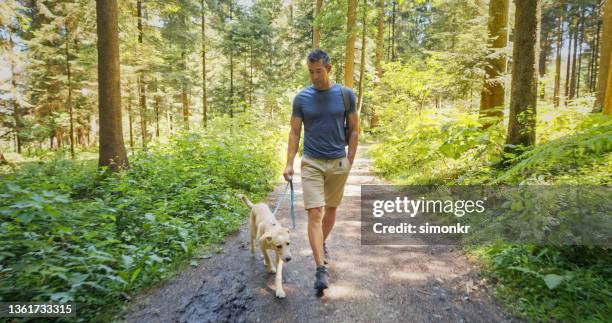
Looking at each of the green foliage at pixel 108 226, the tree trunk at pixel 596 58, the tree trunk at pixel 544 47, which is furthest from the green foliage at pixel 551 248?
the tree trunk at pixel 544 47

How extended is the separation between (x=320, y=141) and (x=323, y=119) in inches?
10.1

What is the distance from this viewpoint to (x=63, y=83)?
58.0 feet

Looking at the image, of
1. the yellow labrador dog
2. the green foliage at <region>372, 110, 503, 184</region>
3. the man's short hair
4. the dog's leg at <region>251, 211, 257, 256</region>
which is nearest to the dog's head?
the yellow labrador dog

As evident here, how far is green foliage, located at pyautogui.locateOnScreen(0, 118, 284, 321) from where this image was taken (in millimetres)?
2834

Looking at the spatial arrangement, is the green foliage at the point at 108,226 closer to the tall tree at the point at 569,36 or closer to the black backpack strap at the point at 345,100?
the black backpack strap at the point at 345,100

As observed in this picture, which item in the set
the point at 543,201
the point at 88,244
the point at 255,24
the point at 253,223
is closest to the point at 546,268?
the point at 543,201

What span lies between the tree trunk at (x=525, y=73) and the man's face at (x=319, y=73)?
3422 millimetres

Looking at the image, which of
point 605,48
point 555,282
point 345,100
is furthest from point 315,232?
point 605,48

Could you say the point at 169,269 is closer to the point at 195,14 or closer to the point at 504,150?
the point at 504,150

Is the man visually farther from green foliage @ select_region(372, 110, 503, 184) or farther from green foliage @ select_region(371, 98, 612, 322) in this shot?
green foliage @ select_region(372, 110, 503, 184)

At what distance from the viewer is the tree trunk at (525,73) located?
16.2ft

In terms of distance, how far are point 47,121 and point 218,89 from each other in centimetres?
1338

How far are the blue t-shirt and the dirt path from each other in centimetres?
153

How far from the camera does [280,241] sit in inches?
137
